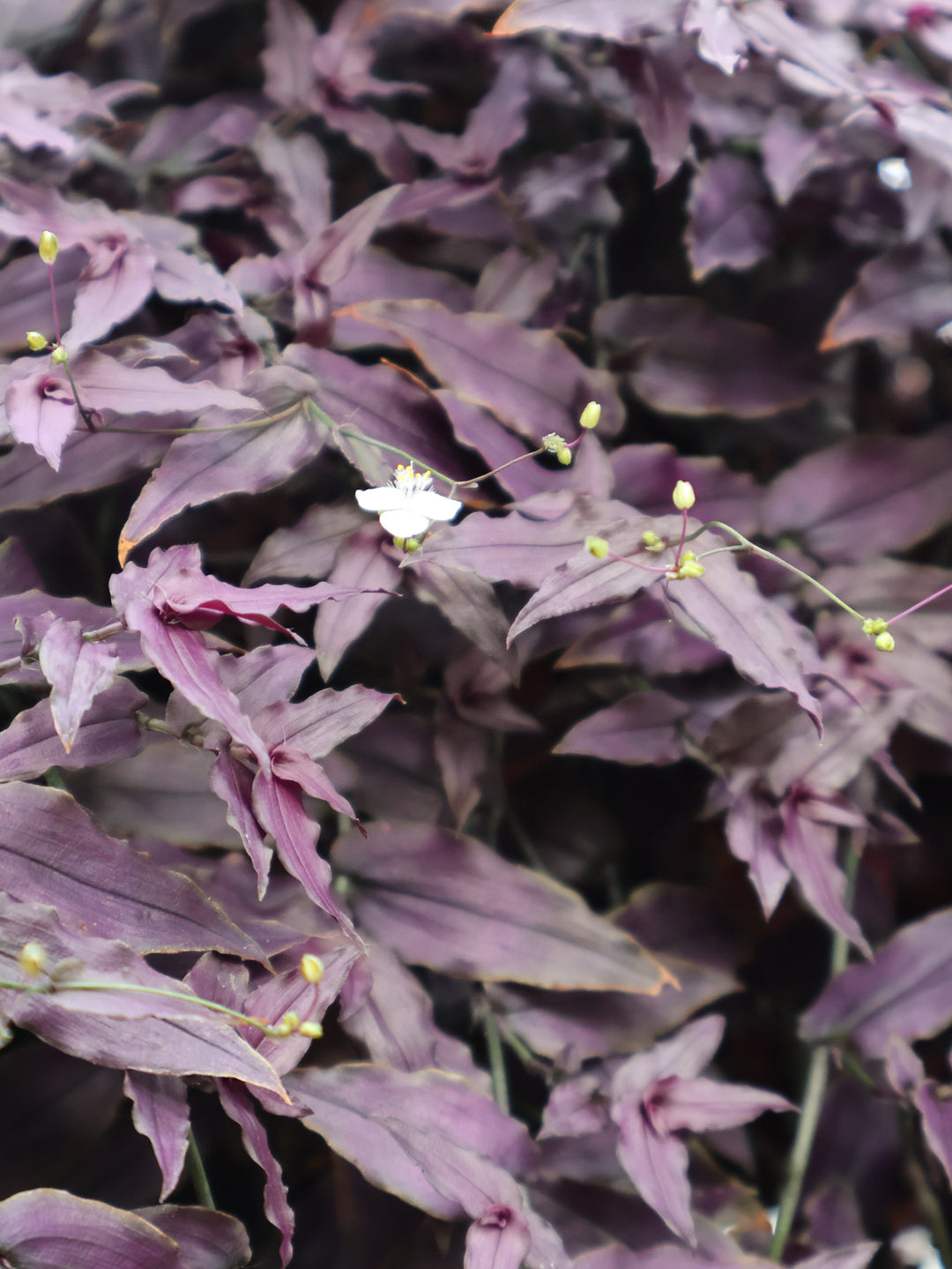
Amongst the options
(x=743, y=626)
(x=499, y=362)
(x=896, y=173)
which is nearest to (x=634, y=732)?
(x=743, y=626)

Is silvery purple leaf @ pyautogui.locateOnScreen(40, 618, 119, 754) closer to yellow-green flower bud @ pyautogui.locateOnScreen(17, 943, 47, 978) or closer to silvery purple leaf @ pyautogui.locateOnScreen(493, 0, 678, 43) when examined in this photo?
yellow-green flower bud @ pyautogui.locateOnScreen(17, 943, 47, 978)

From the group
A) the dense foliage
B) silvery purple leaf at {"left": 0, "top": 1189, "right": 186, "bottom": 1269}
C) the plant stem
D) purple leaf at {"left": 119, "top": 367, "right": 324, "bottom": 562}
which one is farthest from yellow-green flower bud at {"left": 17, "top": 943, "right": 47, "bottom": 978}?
the plant stem

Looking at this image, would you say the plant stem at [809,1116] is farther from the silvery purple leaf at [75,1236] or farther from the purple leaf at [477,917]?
the silvery purple leaf at [75,1236]

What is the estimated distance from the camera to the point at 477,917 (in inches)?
23.7

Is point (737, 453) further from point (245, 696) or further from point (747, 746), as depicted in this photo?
point (245, 696)

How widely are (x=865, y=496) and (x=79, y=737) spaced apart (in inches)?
22.9

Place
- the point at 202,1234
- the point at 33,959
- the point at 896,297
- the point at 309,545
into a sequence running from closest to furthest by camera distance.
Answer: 1. the point at 33,959
2. the point at 202,1234
3. the point at 309,545
4. the point at 896,297

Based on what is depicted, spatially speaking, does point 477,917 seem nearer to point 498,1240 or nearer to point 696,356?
point 498,1240

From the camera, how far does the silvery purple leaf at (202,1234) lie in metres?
0.47

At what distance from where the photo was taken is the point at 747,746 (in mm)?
643

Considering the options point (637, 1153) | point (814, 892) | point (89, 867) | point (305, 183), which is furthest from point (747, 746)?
point (305, 183)

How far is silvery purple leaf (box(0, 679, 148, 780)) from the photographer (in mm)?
459

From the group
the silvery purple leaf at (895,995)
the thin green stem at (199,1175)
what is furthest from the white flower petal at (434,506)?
the silvery purple leaf at (895,995)

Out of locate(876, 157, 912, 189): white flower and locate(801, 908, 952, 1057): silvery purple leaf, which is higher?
locate(876, 157, 912, 189): white flower
